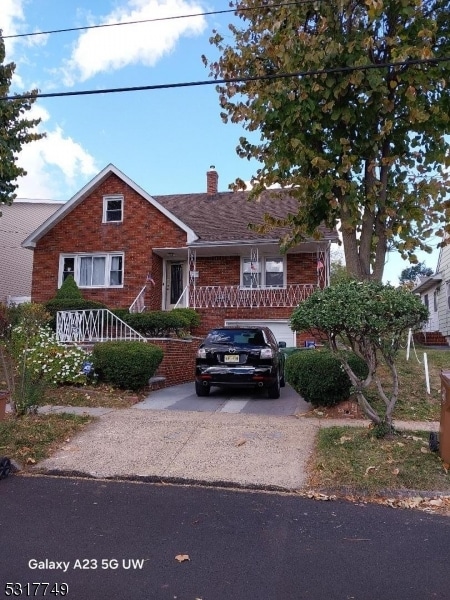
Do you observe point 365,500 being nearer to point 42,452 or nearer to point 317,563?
point 317,563

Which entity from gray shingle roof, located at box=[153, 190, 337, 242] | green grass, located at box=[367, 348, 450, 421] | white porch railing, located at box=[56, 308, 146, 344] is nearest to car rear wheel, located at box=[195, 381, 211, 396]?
white porch railing, located at box=[56, 308, 146, 344]

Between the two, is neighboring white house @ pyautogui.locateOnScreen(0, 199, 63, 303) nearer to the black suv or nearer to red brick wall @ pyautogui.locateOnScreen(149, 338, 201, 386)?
red brick wall @ pyautogui.locateOnScreen(149, 338, 201, 386)

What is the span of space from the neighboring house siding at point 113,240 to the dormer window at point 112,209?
16cm

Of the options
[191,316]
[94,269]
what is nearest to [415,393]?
[191,316]

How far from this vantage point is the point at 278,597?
10.6ft

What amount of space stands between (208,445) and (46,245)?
15.3 meters

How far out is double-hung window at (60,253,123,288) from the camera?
1956 cm

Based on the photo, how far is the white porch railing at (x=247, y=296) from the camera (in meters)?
17.9

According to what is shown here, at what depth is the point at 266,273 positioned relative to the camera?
18.9 m

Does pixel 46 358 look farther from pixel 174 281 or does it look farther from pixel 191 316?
pixel 174 281

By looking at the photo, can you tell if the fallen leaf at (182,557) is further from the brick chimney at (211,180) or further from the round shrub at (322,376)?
the brick chimney at (211,180)

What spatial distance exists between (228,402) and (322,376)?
244 centimetres

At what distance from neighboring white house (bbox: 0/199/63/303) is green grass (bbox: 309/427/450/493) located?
23.8 meters

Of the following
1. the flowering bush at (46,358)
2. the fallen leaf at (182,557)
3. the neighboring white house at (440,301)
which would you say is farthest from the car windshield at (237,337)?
the neighboring white house at (440,301)
